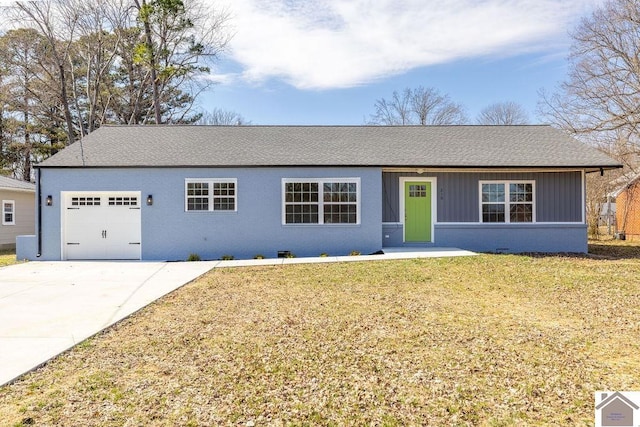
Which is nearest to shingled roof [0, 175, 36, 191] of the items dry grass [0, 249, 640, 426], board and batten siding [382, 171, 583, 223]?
dry grass [0, 249, 640, 426]

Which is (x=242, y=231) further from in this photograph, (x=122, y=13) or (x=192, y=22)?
(x=122, y=13)

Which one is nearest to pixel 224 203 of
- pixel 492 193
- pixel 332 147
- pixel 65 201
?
pixel 332 147

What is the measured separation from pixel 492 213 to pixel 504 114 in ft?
89.1

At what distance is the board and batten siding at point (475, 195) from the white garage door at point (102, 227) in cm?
840

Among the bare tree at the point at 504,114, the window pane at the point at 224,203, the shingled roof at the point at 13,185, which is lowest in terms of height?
the window pane at the point at 224,203

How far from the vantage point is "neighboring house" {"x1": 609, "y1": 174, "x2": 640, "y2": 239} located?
67.1 ft

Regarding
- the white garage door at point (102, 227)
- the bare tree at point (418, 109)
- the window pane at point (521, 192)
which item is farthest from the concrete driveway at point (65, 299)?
the bare tree at point (418, 109)

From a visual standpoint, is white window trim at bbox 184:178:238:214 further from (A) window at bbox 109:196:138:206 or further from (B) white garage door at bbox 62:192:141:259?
(A) window at bbox 109:196:138:206

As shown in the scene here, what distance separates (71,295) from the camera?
7332 millimetres

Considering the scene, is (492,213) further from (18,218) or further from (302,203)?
(18,218)

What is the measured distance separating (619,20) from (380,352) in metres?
22.0

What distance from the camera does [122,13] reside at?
23578mm

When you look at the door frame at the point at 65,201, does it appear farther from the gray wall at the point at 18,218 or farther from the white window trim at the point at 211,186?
the gray wall at the point at 18,218

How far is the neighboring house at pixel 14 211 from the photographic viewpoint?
18.0 m
